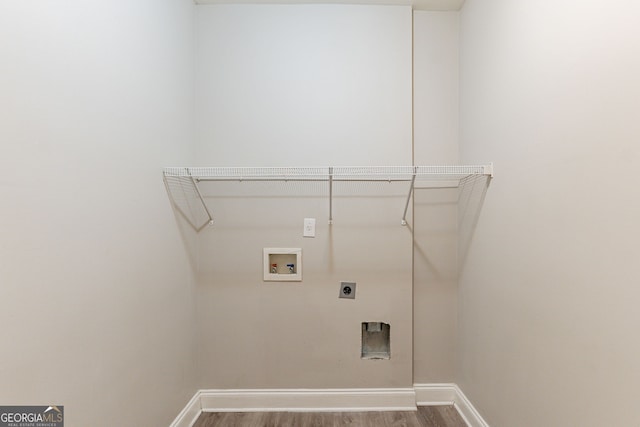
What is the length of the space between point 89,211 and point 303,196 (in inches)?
49.5

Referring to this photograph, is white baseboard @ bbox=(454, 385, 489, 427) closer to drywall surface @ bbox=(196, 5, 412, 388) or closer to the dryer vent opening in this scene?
drywall surface @ bbox=(196, 5, 412, 388)

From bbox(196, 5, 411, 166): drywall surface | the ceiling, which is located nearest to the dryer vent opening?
bbox(196, 5, 411, 166): drywall surface

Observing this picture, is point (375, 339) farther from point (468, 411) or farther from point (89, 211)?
point (89, 211)

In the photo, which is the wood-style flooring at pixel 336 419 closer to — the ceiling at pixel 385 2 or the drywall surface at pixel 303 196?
the drywall surface at pixel 303 196

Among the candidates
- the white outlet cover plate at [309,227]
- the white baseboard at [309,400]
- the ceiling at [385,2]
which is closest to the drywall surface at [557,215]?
the ceiling at [385,2]

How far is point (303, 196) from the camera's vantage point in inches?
88.2

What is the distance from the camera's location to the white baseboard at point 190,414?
77.4 inches

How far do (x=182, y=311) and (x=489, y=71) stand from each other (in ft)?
7.43

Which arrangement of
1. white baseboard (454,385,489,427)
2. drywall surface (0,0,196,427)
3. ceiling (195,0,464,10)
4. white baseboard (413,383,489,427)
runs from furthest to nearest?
white baseboard (413,383,489,427) → ceiling (195,0,464,10) → white baseboard (454,385,489,427) → drywall surface (0,0,196,427)

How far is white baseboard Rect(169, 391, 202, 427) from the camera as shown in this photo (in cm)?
197

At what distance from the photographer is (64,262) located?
1128 millimetres

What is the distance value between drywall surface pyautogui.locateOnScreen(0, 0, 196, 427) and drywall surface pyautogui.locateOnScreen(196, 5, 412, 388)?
1.17 ft

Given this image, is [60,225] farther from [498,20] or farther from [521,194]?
[498,20]

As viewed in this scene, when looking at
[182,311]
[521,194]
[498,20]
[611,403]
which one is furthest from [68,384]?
[498,20]
